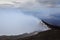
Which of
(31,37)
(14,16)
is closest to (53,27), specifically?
(31,37)

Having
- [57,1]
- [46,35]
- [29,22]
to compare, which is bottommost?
[46,35]

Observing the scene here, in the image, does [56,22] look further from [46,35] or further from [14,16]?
[14,16]

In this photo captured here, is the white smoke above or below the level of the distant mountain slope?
above

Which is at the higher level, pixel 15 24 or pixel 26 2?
pixel 26 2

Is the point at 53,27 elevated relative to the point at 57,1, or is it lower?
lower

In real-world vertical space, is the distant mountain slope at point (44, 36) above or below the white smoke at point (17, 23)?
below

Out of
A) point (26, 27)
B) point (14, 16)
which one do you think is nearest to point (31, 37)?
point (26, 27)

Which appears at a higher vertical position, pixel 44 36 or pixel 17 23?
pixel 17 23

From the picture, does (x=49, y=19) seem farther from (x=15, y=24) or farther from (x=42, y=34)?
(x=15, y=24)

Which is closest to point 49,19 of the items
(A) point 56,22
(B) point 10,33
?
(A) point 56,22
